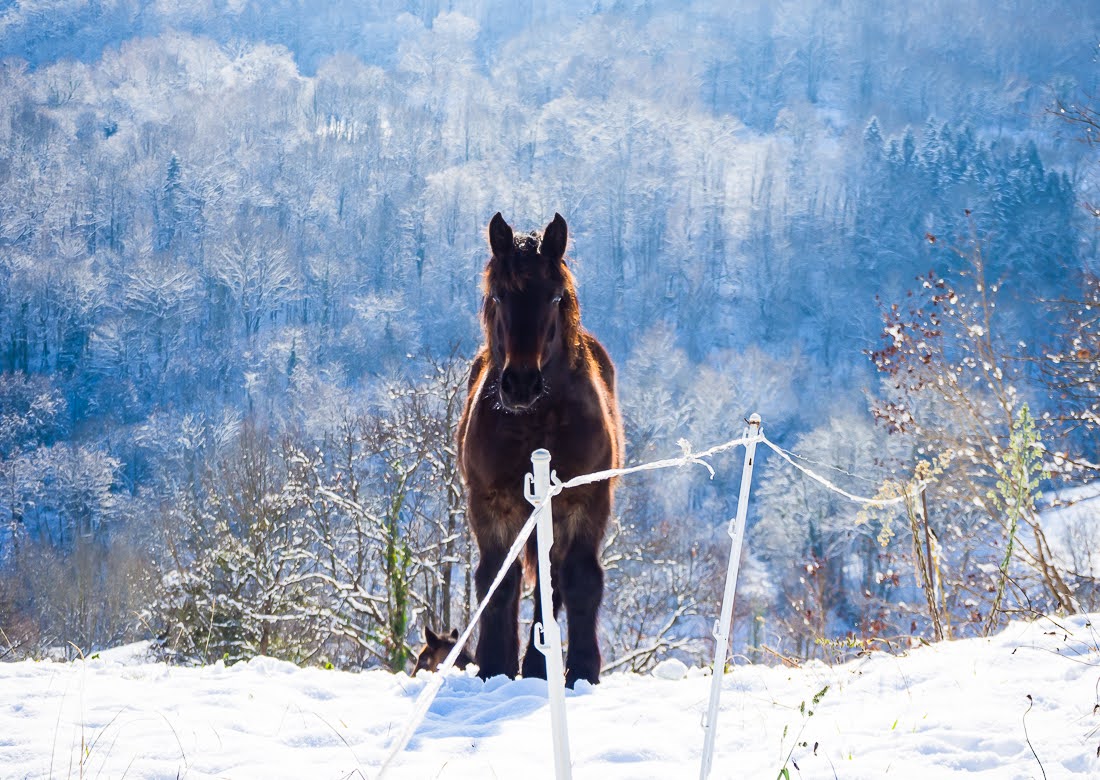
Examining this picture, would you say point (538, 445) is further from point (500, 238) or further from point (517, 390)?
point (500, 238)

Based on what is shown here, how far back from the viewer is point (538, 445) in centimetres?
457

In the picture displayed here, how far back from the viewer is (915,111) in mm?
151500

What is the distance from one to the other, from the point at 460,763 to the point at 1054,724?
1.97 m

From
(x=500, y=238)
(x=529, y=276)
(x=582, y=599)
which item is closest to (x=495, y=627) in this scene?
(x=582, y=599)

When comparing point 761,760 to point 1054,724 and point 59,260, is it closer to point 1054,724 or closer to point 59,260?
point 1054,724

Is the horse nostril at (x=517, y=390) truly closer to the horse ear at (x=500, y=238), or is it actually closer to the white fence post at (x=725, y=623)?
the horse ear at (x=500, y=238)

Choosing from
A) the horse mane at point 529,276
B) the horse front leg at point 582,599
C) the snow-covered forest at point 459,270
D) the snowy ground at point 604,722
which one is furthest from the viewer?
the snow-covered forest at point 459,270

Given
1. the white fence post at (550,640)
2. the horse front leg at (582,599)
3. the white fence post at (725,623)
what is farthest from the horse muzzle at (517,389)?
the white fence post at (550,640)

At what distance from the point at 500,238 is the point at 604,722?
8.68 feet

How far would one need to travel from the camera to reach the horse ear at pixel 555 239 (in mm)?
4492

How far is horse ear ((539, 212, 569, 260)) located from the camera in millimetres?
4492

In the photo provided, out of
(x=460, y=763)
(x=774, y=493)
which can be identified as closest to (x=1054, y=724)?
(x=460, y=763)

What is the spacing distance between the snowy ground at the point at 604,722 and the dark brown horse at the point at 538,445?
0.86m

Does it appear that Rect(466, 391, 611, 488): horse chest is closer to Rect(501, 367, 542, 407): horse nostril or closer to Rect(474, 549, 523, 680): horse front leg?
Rect(474, 549, 523, 680): horse front leg
